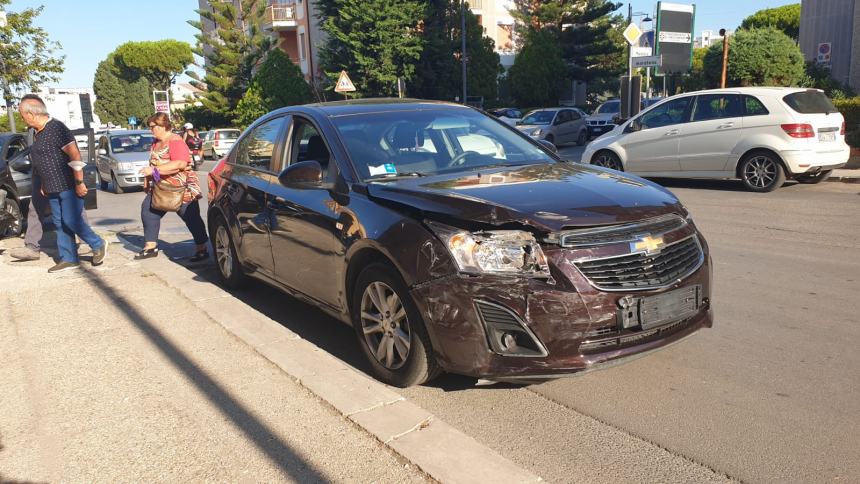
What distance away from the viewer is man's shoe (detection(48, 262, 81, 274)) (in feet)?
24.6

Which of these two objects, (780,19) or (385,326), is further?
(780,19)

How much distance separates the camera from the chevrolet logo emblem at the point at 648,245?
3469mm

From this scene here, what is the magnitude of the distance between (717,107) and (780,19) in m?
49.7

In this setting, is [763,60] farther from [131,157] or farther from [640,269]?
[640,269]

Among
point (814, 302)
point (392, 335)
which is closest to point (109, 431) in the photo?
point (392, 335)

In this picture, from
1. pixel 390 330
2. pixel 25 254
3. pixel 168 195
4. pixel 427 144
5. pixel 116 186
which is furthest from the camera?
pixel 116 186

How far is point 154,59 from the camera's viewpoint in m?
85.5

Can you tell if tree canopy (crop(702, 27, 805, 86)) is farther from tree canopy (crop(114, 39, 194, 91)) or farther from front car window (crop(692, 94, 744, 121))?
tree canopy (crop(114, 39, 194, 91))

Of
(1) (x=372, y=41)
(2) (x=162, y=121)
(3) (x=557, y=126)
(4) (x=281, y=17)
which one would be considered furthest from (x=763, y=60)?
(4) (x=281, y=17)

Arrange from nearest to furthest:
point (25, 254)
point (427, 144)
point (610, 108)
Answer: point (427, 144), point (25, 254), point (610, 108)

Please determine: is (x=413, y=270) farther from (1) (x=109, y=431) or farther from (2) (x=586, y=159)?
(2) (x=586, y=159)

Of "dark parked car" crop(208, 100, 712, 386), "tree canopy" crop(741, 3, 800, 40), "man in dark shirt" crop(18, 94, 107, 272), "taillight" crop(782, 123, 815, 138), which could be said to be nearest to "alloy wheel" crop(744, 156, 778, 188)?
"taillight" crop(782, 123, 815, 138)

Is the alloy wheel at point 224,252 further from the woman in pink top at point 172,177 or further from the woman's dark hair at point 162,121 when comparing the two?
the woman's dark hair at point 162,121

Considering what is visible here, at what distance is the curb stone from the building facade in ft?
74.5
